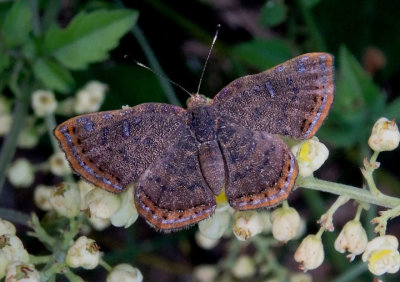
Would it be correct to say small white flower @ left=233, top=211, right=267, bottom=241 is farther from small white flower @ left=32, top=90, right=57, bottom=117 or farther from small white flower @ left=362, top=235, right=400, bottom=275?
small white flower @ left=32, top=90, right=57, bottom=117

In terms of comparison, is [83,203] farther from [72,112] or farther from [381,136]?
[381,136]

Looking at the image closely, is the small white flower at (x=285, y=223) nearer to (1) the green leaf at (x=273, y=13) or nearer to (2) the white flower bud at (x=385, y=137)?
(2) the white flower bud at (x=385, y=137)

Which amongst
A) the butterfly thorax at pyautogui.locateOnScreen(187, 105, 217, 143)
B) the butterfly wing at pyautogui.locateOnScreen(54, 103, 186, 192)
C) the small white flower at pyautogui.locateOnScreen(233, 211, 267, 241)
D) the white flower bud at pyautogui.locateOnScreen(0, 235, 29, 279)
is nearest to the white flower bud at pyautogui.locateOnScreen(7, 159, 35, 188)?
the white flower bud at pyautogui.locateOnScreen(0, 235, 29, 279)

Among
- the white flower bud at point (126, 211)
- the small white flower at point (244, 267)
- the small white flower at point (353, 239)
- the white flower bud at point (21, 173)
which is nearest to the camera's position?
the small white flower at point (353, 239)

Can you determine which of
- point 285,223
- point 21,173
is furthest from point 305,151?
point 21,173

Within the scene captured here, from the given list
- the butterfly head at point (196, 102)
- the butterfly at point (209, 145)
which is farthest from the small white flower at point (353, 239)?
the butterfly head at point (196, 102)

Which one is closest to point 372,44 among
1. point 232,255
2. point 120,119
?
point 232,255

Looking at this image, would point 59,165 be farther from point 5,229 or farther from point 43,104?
point 5,229
